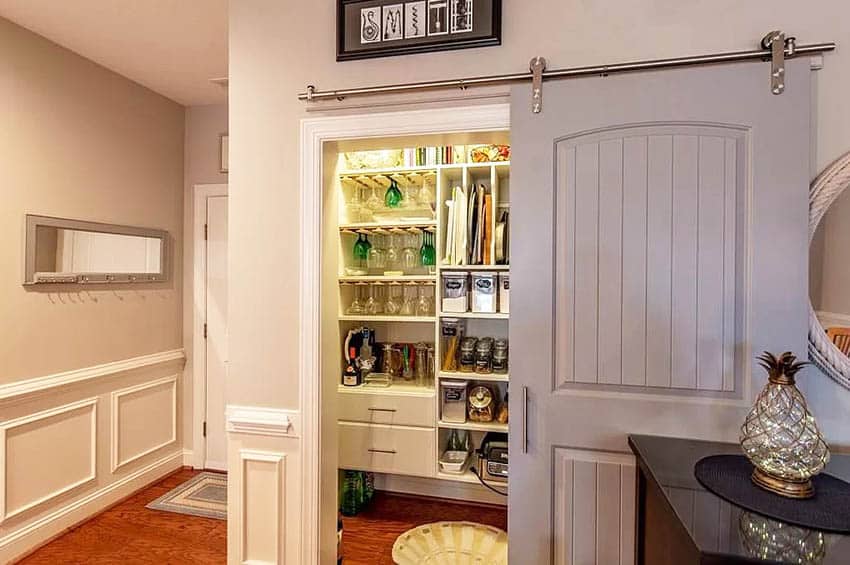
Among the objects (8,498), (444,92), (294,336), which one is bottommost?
(8,498)

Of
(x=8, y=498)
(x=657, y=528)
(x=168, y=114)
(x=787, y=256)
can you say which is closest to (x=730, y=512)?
(x=657, y=528)

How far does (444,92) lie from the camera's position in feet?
5.42

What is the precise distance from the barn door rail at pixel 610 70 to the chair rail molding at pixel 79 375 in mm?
2075

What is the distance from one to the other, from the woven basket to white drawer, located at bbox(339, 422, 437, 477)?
0.36 metres

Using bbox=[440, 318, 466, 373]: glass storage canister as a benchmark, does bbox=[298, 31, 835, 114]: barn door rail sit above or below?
above

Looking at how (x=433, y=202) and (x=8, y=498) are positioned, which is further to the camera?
(x=433, y=202)

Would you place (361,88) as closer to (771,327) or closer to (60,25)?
(771,327)

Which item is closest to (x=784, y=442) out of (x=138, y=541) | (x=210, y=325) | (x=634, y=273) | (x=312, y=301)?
(x=634, y=273)

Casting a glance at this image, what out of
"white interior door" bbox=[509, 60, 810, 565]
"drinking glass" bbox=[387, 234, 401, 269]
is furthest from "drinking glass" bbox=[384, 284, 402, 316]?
"white interior door" bbox=[509, 60, 810, 565]

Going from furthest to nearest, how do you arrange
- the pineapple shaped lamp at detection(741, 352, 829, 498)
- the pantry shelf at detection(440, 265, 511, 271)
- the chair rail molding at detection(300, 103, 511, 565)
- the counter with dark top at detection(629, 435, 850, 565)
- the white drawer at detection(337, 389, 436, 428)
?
the white drawer at detection(337, 389, 436, 428), the pantry shelf at detection(440, 265, 511, 271), the chair rail molding at detection(300, 103, 511, 565), the pineapple shaped lamp at detection(741, 352, 829, 498), the counter with dark top at detection(629, 435, 850, 565)

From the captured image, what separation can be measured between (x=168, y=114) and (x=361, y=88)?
7.65ft

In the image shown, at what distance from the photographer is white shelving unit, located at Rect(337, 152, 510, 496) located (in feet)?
8.71

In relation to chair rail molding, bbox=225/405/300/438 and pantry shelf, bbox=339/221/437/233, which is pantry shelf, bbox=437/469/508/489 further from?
pantry shelf, bbox=339/221/437/233

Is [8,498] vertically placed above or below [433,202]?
below
